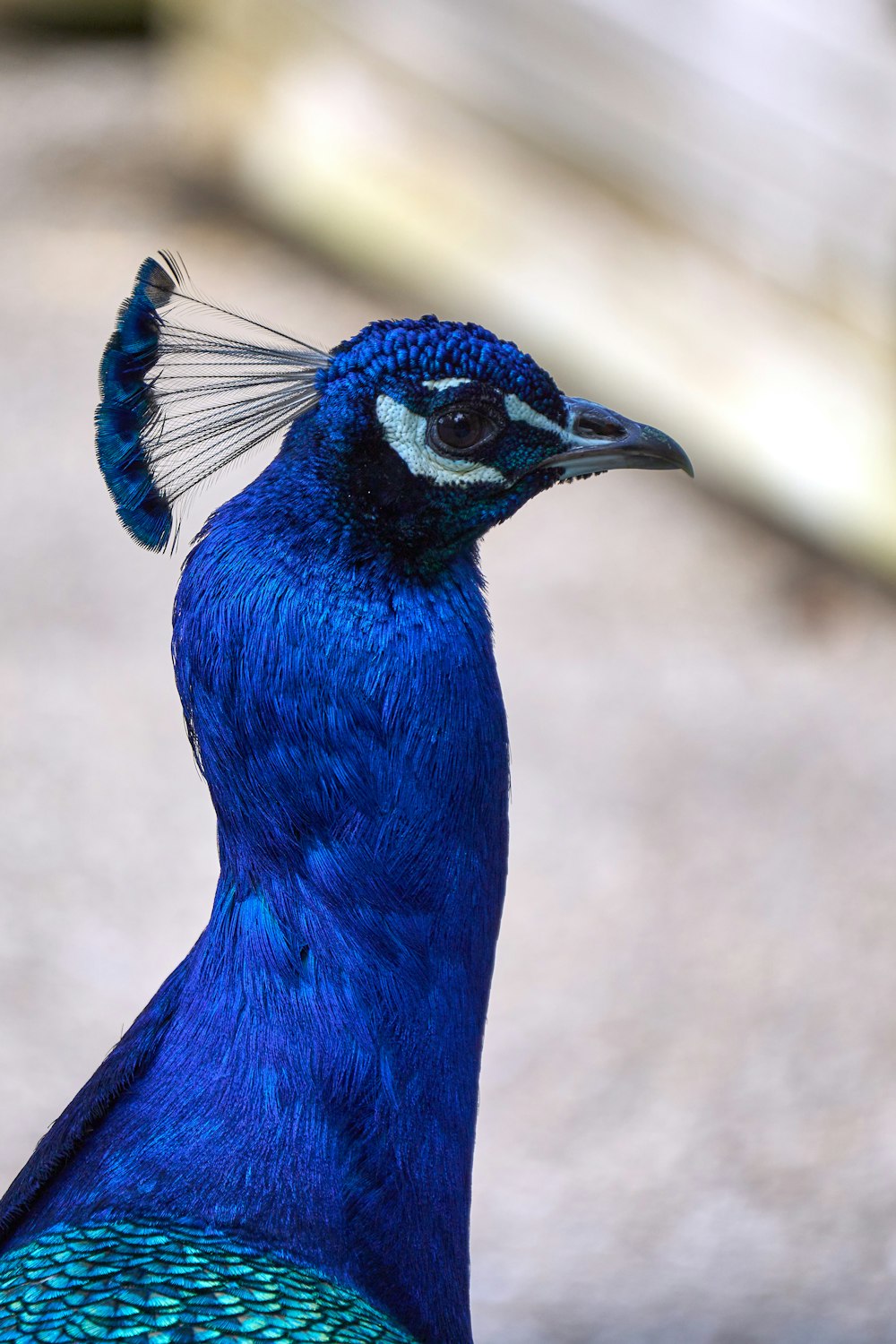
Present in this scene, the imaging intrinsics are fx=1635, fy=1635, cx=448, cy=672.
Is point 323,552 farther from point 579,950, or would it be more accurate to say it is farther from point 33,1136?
point 579,950

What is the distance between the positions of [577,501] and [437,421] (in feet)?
9.15

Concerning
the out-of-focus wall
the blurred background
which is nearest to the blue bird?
the blurred background

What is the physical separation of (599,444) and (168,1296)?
739 mm

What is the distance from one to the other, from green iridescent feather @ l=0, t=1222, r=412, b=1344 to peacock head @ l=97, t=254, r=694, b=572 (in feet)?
1.74

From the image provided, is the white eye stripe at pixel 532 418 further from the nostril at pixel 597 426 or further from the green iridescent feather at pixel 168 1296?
the green iridescent feather at pixel 168 1296

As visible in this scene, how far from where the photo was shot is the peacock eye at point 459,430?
4.18ft

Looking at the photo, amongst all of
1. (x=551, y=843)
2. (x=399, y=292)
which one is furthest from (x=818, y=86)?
(x=551, y=843)

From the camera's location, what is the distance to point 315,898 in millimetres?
1228

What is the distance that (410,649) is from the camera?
1.23 meters

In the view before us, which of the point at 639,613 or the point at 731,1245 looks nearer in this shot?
the point at 731,1245

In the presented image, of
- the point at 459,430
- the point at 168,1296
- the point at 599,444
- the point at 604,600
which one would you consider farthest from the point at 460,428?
the point at 604,600

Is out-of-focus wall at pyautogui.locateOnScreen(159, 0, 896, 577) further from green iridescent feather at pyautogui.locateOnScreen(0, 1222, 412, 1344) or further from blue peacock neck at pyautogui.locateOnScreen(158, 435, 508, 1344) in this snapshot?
green iridescent feather at pyautogui.locateOnScreen(0, 1222, 412, 1344)

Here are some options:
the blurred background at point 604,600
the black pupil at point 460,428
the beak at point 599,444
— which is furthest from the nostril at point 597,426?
the blurred background at point 604,600

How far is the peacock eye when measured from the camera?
1275 mm
